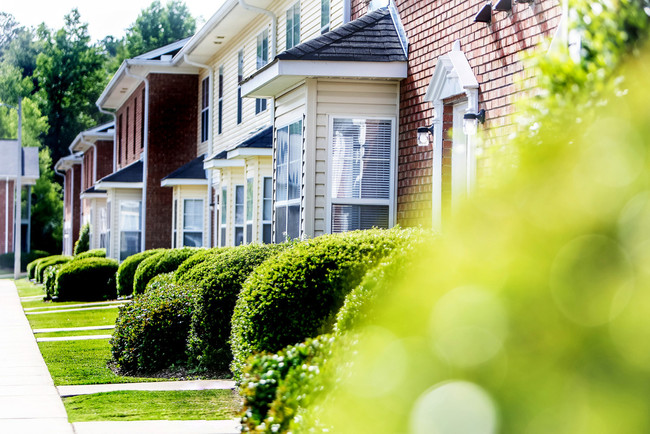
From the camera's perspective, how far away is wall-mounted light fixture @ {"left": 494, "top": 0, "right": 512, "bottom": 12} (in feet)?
31.2

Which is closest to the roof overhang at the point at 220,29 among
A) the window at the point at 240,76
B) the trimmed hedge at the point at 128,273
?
the window at the point at 240,76

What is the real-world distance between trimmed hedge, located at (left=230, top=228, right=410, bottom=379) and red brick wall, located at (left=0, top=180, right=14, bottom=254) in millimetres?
48579

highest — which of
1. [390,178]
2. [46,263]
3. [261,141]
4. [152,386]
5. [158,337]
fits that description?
[261,141]

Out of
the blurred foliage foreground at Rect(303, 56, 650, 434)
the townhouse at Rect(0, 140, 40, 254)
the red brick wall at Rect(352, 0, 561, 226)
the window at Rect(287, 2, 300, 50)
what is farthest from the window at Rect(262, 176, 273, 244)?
the townhouse at Rect(0, 140, 40, 254)

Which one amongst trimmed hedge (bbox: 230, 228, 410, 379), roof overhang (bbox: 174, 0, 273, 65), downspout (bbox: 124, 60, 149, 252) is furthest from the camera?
downspout (bbox: 124, 60, 149, 252)

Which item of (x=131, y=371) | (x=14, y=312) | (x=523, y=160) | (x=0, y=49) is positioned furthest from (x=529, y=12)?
(x=0, y=49)

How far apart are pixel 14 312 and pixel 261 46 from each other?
8.07 m

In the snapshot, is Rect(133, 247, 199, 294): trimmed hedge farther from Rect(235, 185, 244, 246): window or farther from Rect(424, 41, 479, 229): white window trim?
Rect(424, 41, 479, 229): white window trim

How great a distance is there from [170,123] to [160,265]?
30.2 feet

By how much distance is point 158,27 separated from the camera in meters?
68.9

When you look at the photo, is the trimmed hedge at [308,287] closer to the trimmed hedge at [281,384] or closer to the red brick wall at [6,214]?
the trimmed hedge at [281,384]

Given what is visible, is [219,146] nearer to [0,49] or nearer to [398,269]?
[398,269]

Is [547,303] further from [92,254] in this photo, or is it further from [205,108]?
[92,254]

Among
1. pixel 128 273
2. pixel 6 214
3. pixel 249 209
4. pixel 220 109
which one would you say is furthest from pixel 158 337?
pixel 6 214
